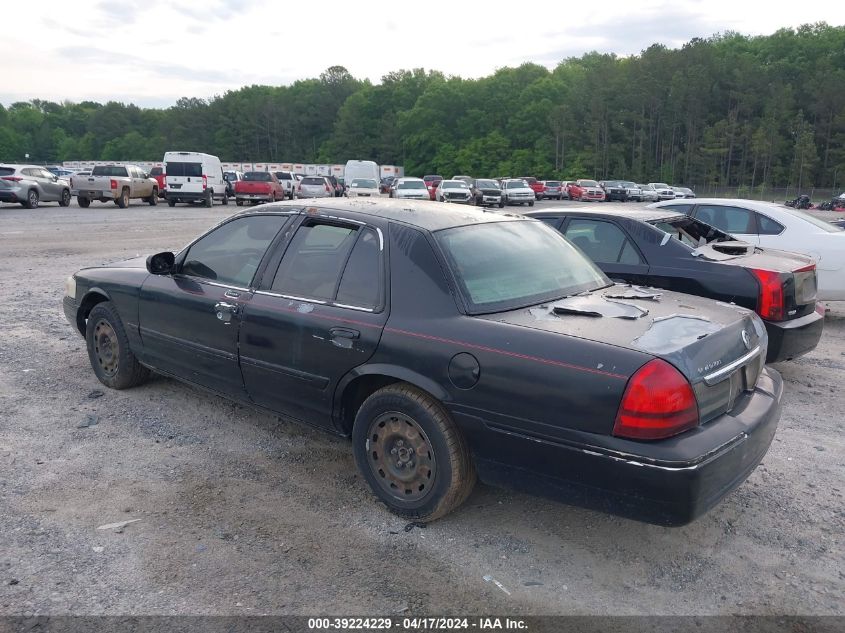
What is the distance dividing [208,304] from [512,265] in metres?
1.99

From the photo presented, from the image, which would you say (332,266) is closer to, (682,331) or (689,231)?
(682,331)

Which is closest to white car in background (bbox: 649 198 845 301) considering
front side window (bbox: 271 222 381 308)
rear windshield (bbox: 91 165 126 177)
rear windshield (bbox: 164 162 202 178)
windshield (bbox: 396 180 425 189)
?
front side window (bbox: 271 222 381 308)

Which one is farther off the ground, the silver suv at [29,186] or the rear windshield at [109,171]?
the rear windshield at [109,171]

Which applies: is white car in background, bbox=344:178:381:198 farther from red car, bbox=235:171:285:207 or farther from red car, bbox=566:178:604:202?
red car, bbox=566:178:604:202

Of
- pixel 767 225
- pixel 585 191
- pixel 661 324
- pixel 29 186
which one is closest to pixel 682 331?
pixel 661 324

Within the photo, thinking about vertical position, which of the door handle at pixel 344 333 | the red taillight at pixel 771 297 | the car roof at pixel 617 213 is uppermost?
the car roof at pixel 617 213

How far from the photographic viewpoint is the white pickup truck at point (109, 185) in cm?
2697

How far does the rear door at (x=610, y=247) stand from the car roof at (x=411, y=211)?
6.48 feet

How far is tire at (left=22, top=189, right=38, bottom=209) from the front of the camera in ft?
81.5

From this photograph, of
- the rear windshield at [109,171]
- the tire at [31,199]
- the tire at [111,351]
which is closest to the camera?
the tire at [111,351]

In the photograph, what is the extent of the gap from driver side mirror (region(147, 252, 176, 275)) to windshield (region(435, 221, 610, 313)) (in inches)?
85.5

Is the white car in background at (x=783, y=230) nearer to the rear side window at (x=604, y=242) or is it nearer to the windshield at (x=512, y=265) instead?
the rear side window at (x=604, y=242)

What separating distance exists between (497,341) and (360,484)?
139cm

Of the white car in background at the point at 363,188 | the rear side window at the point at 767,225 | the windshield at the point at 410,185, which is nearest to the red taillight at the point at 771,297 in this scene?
the rear side window at the point at 767,225
